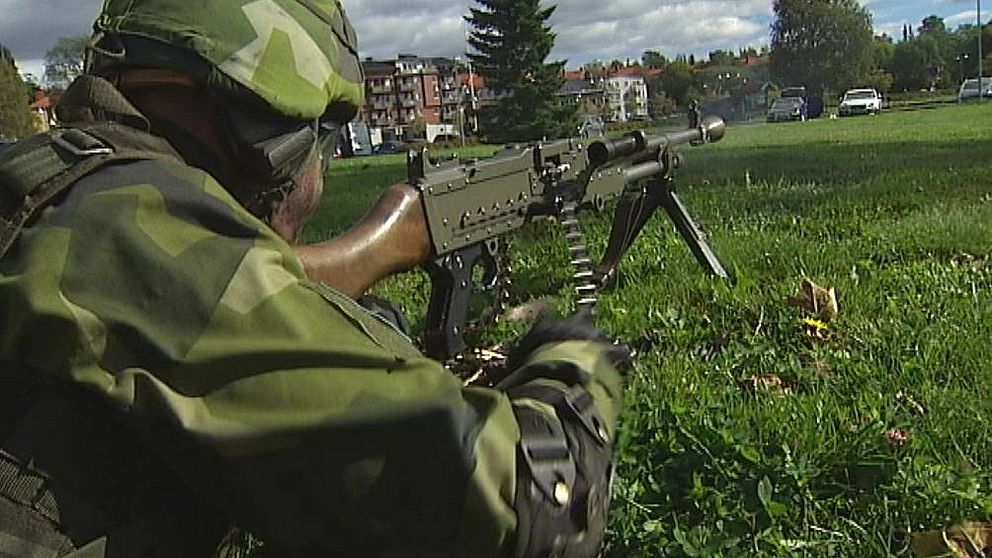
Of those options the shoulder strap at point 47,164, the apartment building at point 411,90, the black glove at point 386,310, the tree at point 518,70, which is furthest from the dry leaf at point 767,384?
the apartment building at point 411,90

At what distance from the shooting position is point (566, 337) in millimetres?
2123

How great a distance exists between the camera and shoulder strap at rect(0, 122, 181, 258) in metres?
1.54

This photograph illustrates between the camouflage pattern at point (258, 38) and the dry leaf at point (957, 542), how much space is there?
5.80 feet

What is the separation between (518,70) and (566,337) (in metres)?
39.5

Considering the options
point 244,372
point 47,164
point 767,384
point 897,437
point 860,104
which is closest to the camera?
point 244,372

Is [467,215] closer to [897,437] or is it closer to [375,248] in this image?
[375,248]

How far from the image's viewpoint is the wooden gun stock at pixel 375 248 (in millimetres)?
2990

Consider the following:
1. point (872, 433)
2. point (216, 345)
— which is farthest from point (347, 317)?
point (872, 433)

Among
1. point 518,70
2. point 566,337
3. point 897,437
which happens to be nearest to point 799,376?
point 897,437

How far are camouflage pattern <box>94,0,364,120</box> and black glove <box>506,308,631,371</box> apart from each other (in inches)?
25.5

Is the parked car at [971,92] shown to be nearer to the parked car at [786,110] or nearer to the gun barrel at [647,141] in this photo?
the parked car at [786,110]

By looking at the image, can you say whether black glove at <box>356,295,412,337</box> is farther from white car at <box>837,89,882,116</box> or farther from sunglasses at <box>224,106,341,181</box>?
white car at <box>837,89,882,116</box>

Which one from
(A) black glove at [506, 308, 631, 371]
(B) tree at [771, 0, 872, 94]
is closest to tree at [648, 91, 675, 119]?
(B) tree at [771, 0, 872, 94]

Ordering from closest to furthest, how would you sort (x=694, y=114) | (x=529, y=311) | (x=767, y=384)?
1. (x=767, y=384)
2. (x=529, y=311)
3. (x=694, y=114)
